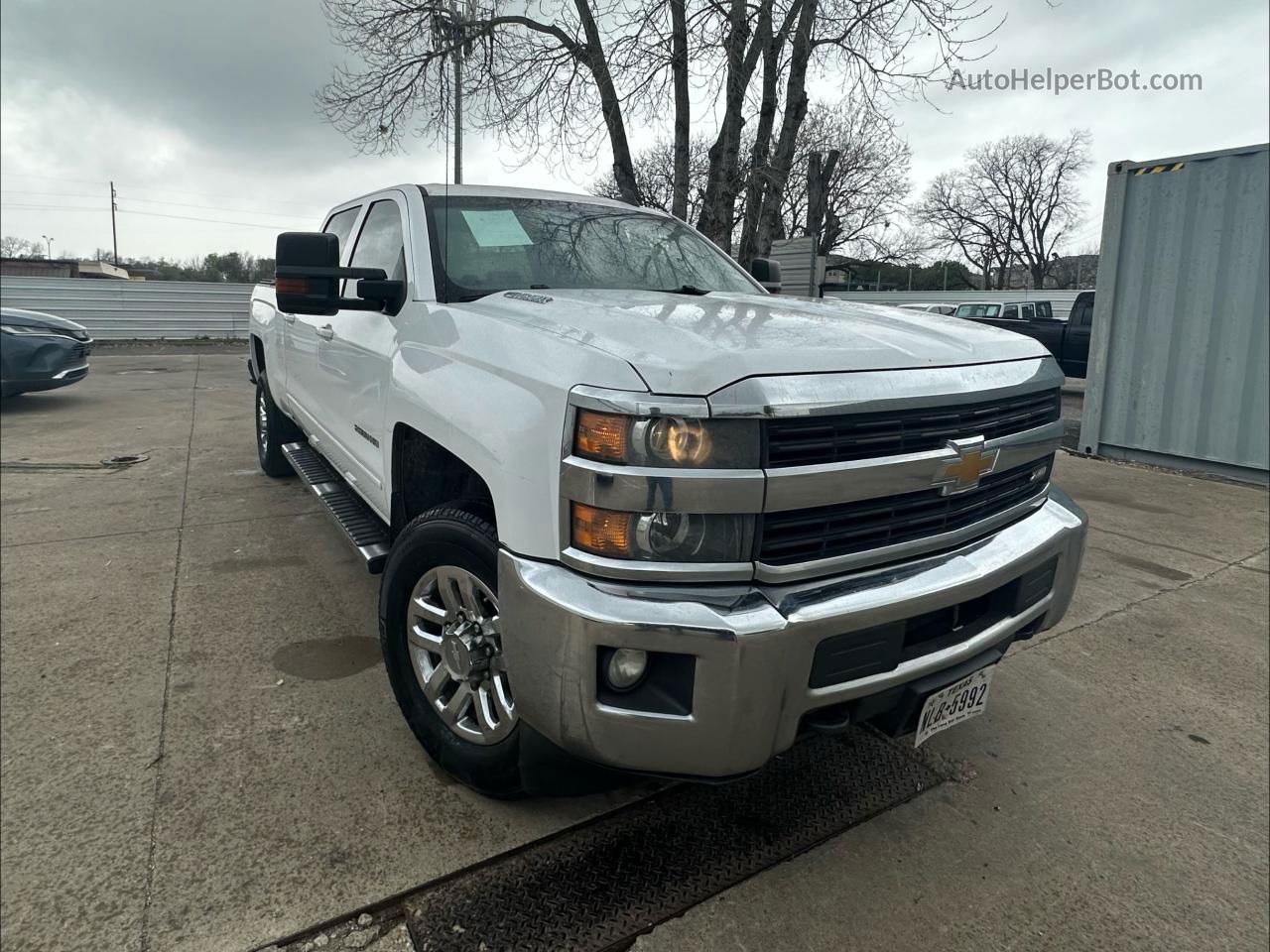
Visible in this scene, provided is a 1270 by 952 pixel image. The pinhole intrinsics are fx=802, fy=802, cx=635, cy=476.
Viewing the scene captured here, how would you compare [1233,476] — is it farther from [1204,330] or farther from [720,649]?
[720,649]

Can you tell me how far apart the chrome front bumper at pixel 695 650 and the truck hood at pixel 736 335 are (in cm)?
47

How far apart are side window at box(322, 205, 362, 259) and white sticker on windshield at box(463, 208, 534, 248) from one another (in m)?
1.20

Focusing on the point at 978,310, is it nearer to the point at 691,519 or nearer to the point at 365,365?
the point at 365,365

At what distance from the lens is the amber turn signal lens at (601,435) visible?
5.63 feet

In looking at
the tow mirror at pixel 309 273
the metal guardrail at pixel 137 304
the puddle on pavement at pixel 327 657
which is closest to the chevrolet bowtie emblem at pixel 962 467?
the tow mirror at pixel 309 273

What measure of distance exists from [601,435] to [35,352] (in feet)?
31.6

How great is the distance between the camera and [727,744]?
5.71 feet

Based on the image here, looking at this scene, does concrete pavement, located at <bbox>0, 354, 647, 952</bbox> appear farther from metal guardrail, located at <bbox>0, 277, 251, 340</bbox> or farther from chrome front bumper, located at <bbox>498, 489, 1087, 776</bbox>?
metal guardrail, located at <bbox>0, 277, 251, 340</bbox>

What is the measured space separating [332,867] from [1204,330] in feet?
26.2

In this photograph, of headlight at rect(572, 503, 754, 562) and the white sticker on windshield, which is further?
the white sticker on windshield

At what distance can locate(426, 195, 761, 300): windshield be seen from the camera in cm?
292

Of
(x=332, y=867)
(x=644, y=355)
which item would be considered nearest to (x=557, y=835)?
(x=332, y=867)

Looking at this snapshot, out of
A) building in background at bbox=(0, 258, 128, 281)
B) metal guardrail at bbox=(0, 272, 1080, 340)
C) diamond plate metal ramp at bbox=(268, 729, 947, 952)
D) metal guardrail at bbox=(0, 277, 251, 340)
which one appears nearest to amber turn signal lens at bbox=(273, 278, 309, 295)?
diamond plate metal ramp at bbox=(268, 729, 947, 952)

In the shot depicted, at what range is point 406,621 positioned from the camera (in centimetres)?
249
